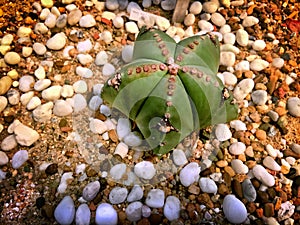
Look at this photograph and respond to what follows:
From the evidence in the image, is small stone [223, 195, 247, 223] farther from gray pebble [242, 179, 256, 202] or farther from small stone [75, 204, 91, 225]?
small stone [75, 204, 91, 225]

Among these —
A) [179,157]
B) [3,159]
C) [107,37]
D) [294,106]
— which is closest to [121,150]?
[179,157]

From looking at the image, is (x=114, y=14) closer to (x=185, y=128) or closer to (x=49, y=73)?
(x=49, y=73)

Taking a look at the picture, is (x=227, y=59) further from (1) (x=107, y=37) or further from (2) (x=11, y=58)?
(2) (x=11, y=58)

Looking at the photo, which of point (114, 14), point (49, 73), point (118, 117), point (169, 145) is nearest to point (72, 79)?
point (49, 73)

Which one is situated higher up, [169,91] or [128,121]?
[169,91]

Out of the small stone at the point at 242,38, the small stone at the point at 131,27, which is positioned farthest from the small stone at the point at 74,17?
the small stone at the point at 242,38

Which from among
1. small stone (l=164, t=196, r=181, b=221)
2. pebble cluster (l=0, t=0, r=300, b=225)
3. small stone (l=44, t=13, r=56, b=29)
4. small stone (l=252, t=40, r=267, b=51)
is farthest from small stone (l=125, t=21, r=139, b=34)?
small stone (l=164, t=196, r=181, b=221)

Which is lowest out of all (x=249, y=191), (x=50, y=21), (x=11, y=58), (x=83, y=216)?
(x=83, y=216)
